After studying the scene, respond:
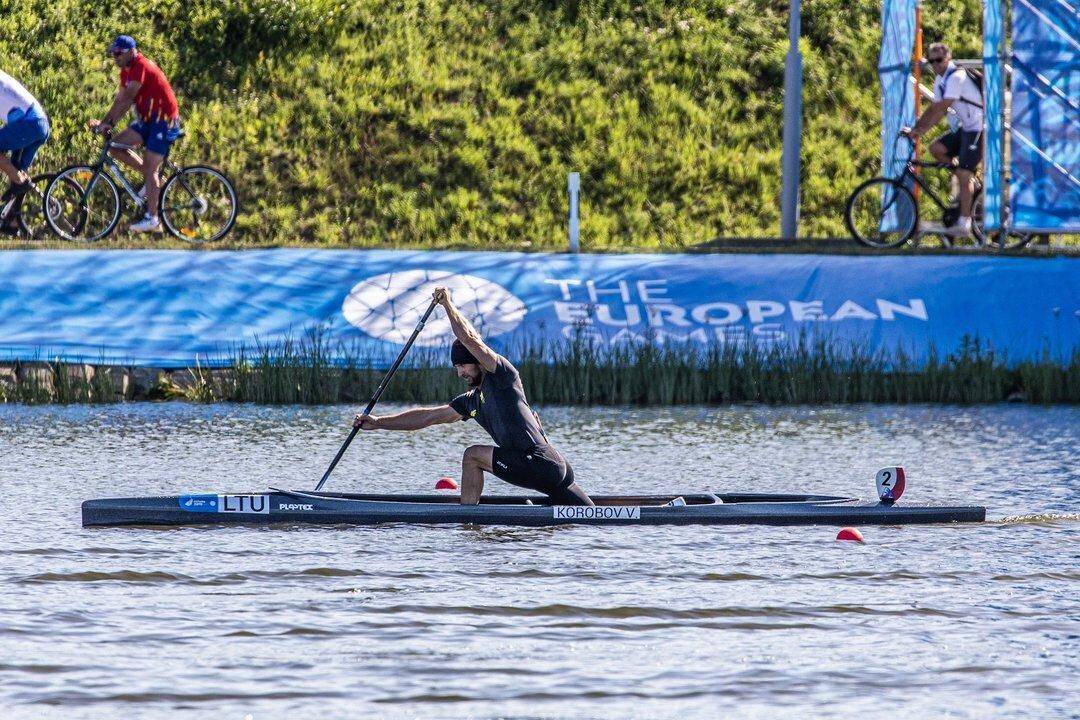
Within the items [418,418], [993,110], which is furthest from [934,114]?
[418,418]

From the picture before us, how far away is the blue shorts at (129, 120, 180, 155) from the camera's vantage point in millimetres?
19438

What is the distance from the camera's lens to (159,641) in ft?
27.1

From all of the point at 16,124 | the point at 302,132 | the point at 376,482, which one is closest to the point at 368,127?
the point at 302,132

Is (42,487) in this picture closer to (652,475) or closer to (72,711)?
(652,475)

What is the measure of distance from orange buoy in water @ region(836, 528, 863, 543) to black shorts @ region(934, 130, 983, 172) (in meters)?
10.2

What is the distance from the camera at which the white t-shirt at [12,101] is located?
62.0 feet

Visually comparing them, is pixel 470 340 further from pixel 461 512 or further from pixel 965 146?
pixel 965 146

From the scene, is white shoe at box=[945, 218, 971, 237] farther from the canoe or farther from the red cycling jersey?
the canoe

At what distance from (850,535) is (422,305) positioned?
7.85 m

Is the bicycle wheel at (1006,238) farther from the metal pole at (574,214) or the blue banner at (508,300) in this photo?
the metal pole at (574,214)

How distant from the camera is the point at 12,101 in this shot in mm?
18938

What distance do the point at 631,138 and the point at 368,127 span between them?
12.6ft

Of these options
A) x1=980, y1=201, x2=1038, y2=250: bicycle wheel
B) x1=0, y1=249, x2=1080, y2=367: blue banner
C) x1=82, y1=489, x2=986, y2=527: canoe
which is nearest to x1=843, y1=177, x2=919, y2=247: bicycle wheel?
x1=980, y1=201, x2=1038, y2=250: bicycle wheel

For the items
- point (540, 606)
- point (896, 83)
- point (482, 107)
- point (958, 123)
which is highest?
point (482, 107)
